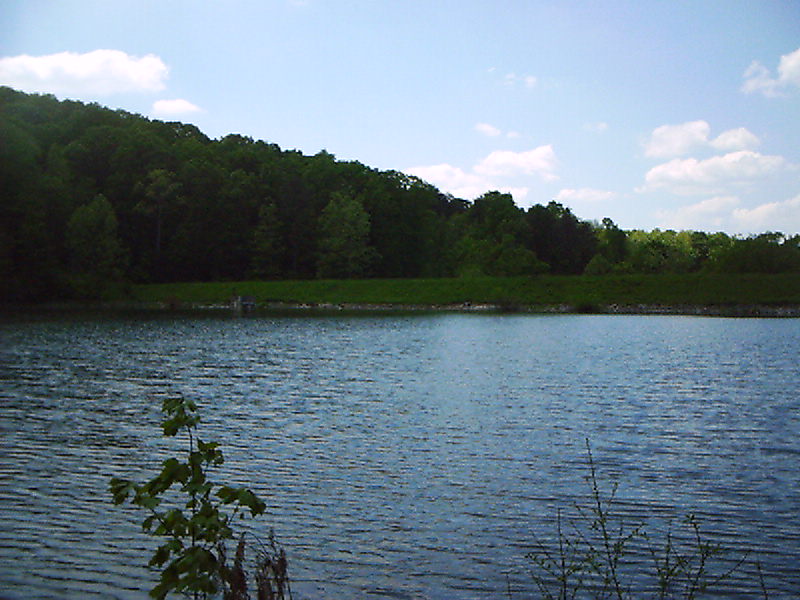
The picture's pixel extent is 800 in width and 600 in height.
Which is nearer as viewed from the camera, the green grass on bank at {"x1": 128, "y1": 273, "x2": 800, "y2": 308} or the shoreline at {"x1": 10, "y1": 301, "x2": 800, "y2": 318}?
the shoreline at {"x1": 10, "y1": 301, "x2": 800, "y2": 318}

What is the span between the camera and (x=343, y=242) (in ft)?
368

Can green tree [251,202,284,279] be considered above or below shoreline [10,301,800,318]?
above

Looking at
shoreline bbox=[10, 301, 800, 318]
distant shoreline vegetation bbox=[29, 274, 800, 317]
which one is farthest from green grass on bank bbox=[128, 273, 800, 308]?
shoreline bbox=[10, 301, 800, 318]

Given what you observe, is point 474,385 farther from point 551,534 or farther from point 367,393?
point 551,534

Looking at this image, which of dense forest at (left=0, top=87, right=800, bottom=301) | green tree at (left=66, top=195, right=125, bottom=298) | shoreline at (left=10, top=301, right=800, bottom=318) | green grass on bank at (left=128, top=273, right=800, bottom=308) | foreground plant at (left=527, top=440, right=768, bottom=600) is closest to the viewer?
foreground plant at (left=527, top=440, right=768, bottom=600)

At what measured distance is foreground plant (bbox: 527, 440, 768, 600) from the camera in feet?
31.8

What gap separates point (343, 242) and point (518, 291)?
29153mm

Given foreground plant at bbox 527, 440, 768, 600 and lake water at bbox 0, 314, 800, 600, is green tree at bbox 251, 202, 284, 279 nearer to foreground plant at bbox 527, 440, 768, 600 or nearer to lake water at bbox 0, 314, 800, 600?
lake water at bbox 0, 314, 800, 600

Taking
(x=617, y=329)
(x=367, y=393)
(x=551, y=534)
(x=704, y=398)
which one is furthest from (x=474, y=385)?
(x=617, y=329)

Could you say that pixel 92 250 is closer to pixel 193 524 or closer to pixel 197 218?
pixel 197 218

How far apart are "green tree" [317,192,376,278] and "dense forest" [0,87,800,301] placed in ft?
0.64

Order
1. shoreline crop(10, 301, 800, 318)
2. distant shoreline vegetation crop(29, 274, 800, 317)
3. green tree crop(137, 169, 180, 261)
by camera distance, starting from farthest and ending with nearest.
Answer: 1. green tree crop(137, 169, 180, 261)
2. distant shoreline vegetation crop(29, 274, 800, 317)
3. shoreline crop(10, 301, 800, 318)

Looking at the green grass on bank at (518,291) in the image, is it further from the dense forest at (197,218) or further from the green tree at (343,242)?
the green tree at (343,242)

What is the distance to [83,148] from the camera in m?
102
